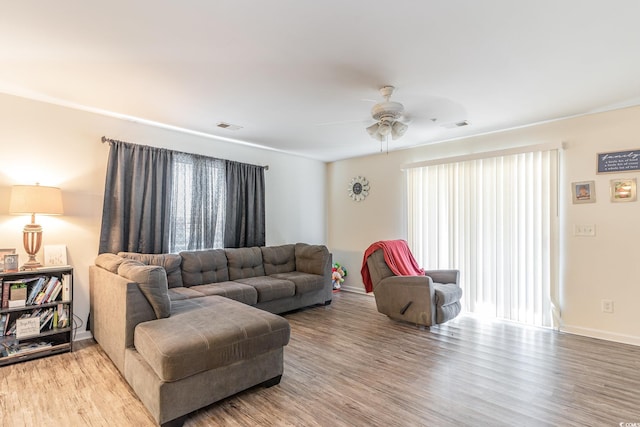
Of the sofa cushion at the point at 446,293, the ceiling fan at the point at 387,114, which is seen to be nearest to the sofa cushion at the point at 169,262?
the ceiling fan at the point at 387,114

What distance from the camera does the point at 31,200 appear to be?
2.78 m

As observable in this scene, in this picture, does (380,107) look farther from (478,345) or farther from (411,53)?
(478,345)

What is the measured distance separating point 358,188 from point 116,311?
A: 4.18 metres

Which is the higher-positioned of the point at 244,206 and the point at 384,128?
the point at 384,128

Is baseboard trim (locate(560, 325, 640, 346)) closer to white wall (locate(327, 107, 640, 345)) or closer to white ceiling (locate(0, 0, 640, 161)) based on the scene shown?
white wall (locate(327, 107, 640, 345))

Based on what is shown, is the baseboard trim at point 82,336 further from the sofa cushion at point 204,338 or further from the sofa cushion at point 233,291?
the sofa cushion at point 204,338

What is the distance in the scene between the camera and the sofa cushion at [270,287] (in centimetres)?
382

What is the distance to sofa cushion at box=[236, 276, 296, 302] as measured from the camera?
3.82 metres

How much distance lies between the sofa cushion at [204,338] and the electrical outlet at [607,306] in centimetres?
341

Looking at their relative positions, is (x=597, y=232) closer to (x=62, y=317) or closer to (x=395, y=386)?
(x=395, y=386)

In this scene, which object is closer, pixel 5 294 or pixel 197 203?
pixel 5 294

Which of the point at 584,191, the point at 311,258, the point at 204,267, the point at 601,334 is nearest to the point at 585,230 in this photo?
the point at 584,191

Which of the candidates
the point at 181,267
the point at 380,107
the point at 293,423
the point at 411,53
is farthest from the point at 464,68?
the point at 181,267

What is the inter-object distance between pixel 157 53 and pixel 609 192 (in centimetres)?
447
